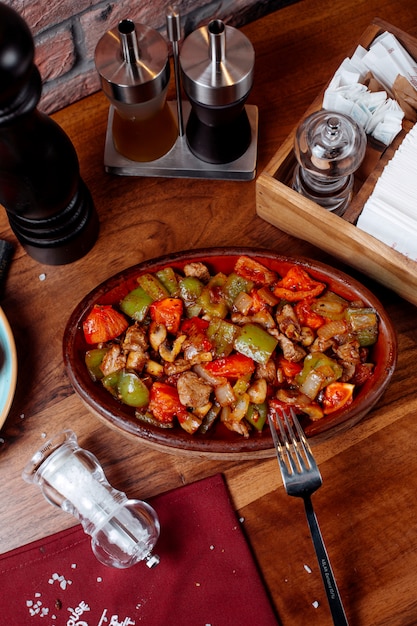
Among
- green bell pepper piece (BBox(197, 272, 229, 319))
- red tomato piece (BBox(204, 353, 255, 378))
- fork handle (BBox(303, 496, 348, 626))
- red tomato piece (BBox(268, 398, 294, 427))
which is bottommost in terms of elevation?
fork handle (BBox(303, 496, 348, 626))

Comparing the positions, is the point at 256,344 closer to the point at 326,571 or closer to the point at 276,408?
the point at 276,408

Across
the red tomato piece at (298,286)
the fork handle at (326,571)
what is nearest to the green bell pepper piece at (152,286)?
the red tomato piece at (298,286)

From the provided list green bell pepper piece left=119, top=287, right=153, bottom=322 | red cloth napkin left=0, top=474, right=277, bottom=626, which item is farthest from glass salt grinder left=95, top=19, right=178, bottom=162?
red cloth napkin left=0, top=474, right=277, bottom=626

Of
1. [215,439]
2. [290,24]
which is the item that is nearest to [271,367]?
[215,439]

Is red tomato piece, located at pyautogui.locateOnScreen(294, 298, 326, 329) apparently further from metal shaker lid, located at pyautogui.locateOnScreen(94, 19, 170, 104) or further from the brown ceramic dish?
metal shaker lid, located at pyautogui.locateOnScreen(94, 19, 170, 104)

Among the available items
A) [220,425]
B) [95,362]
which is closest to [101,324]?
[95,362]

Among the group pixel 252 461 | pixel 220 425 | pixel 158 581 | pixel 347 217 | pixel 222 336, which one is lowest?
pixel 158 581
